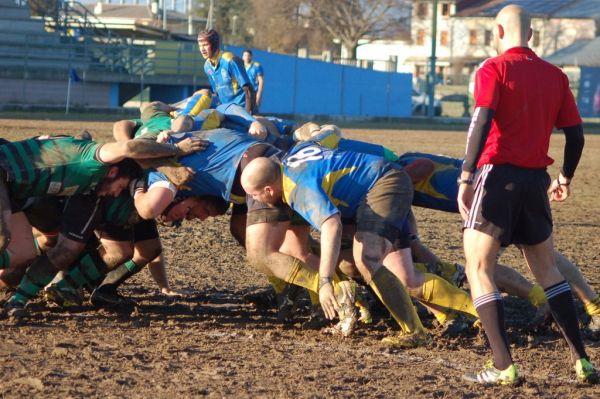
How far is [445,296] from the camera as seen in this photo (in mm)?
6734

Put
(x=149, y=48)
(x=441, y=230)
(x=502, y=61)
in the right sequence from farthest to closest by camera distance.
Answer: (x=149, y=48) → (x=441, y=230) → (x=502, y=61)

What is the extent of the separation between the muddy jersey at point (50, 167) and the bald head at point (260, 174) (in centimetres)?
107

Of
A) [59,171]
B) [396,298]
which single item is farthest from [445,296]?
[59,171]

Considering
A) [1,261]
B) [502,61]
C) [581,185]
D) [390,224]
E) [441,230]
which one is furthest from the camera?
[581,185]

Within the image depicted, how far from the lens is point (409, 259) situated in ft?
22.4

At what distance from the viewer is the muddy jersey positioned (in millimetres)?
6660

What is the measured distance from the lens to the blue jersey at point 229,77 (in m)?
14.0

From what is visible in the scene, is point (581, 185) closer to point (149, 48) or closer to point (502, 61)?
point (502, 61)

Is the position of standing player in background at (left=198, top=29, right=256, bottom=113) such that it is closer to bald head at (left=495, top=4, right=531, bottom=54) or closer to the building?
bald head at (left=495, top=4, right=531, bottom=54)

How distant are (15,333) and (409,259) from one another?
258 centimetres

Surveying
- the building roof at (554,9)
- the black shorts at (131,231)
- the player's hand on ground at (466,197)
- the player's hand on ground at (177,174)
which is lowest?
the black shorts at (131,231)

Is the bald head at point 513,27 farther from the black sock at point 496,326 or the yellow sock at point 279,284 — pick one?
the yellow sock at point 279,284

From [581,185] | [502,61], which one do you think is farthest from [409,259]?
[581,185]

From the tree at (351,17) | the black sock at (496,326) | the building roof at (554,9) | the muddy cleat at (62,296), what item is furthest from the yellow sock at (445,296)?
the building roof at (554,9)
